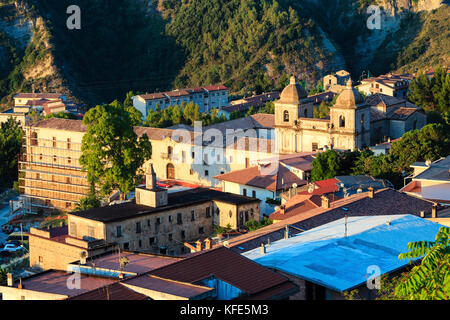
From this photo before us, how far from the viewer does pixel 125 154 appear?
2307 inches

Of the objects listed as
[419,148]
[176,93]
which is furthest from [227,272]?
[176,93]

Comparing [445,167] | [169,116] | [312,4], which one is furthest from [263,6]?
[445,167]

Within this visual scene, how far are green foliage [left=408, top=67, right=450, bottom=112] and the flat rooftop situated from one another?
32248mm

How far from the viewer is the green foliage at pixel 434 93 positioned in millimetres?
74812

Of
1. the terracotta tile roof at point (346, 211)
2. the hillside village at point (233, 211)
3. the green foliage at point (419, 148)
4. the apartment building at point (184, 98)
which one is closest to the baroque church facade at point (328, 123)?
the hillside village at point (233, 211)

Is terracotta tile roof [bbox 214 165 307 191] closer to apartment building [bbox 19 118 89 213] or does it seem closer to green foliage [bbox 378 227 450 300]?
apartment building [bbox 19 118 89 213]

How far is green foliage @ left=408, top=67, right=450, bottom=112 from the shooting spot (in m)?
74.8

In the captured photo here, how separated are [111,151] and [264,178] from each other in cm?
1250

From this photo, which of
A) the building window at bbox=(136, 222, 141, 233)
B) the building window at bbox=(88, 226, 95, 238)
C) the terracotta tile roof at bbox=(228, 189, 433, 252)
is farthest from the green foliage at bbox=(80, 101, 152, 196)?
the terracotta tile roof at bbox=(228, 189, 433, 252)

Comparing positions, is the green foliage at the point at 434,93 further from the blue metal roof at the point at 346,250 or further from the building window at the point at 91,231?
the blue metal roof at the point at 346,250

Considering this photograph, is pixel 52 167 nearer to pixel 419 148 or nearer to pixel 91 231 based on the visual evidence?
pixel 91 231

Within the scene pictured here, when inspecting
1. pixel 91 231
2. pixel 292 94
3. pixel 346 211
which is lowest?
pixel 91 231

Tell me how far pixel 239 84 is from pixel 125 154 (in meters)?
64.2

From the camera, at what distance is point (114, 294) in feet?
70.2
